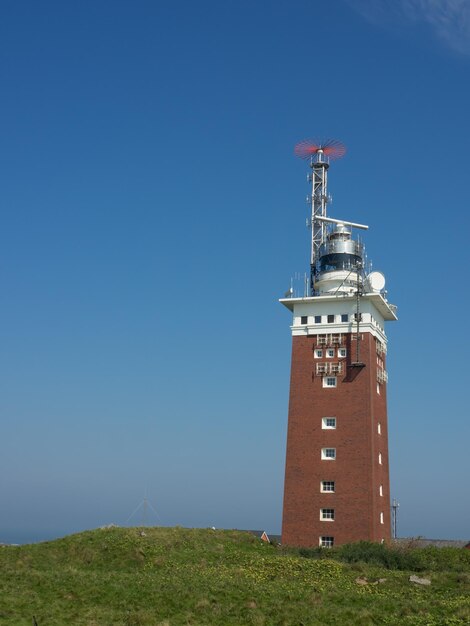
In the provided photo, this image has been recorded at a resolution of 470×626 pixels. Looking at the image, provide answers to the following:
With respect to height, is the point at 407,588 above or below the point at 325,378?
below

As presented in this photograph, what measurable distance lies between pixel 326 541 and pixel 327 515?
1724 mm

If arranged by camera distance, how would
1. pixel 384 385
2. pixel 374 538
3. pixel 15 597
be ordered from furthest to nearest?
pixel 384 385, pixel 374 538, pixel 15 597

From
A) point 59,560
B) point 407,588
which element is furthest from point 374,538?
point 59,560

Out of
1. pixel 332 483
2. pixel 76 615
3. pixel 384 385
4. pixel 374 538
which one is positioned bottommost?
pixel 76 615

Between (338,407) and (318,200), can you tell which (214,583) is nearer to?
(338,407)

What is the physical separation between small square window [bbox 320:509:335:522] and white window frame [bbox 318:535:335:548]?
1163 mm

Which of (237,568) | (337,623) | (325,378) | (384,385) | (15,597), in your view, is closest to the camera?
(337,623)

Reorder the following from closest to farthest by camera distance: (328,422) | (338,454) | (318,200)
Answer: (338,454) < (328,422) < (318,200)

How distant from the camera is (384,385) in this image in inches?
2331

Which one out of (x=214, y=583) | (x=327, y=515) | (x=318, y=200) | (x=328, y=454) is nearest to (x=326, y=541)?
(x=327, y=515)

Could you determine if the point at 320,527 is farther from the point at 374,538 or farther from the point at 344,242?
the point at 344,242

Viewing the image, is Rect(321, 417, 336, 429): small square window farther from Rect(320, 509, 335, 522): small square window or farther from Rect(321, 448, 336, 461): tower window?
Rect(320, 509, 335, 522): small square window

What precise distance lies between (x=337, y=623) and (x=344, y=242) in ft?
114

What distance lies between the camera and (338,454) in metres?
53.7
